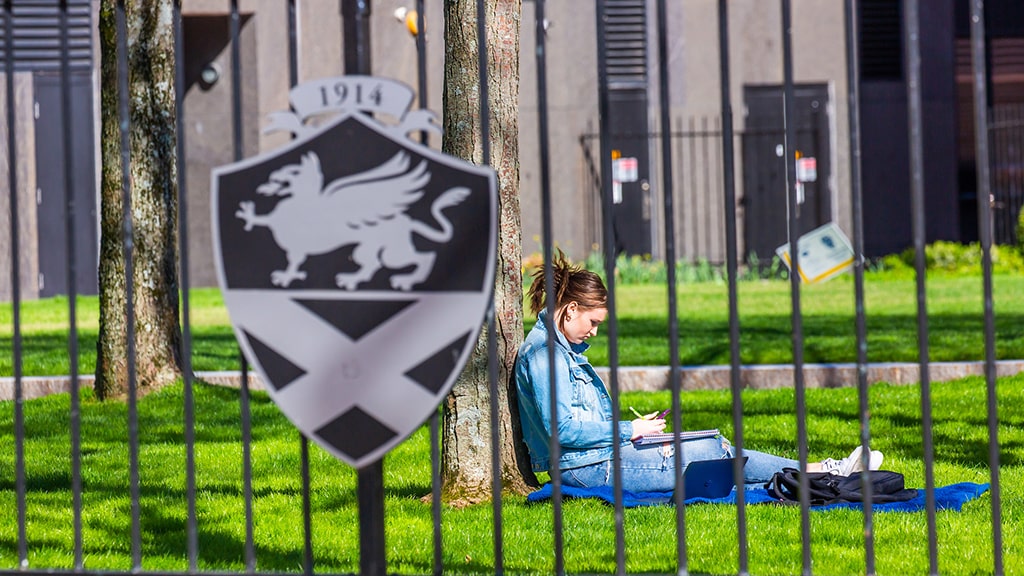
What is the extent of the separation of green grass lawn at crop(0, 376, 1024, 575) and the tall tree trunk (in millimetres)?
215

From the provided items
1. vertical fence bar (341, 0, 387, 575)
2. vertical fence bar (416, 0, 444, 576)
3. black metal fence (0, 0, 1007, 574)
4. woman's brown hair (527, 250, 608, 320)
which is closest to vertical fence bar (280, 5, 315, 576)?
black metal fence (0, 0, 1007, 574)

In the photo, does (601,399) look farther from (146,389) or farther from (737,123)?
(737,123)

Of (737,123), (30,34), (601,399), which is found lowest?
(601,399)

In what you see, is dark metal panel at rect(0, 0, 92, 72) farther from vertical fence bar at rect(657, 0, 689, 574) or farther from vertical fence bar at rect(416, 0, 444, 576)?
vertical fence bar at rect(657, 0, 689, 574)

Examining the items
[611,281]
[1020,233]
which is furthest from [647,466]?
[1020,233]

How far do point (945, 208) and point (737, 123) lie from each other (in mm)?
3488

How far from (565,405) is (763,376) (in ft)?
12.4

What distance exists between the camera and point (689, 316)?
1216 cm

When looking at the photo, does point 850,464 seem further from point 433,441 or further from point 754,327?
point 754,327

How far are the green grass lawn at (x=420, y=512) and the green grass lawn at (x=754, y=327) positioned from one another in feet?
5.52

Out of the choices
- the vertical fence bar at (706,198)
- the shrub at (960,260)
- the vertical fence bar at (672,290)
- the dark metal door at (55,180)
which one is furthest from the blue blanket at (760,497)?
the dark metal door at (55,180)

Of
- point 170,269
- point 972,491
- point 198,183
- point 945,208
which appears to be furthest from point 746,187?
point 972,491

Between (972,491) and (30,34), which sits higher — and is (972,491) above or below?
below

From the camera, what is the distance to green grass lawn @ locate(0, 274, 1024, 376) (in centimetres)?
923
